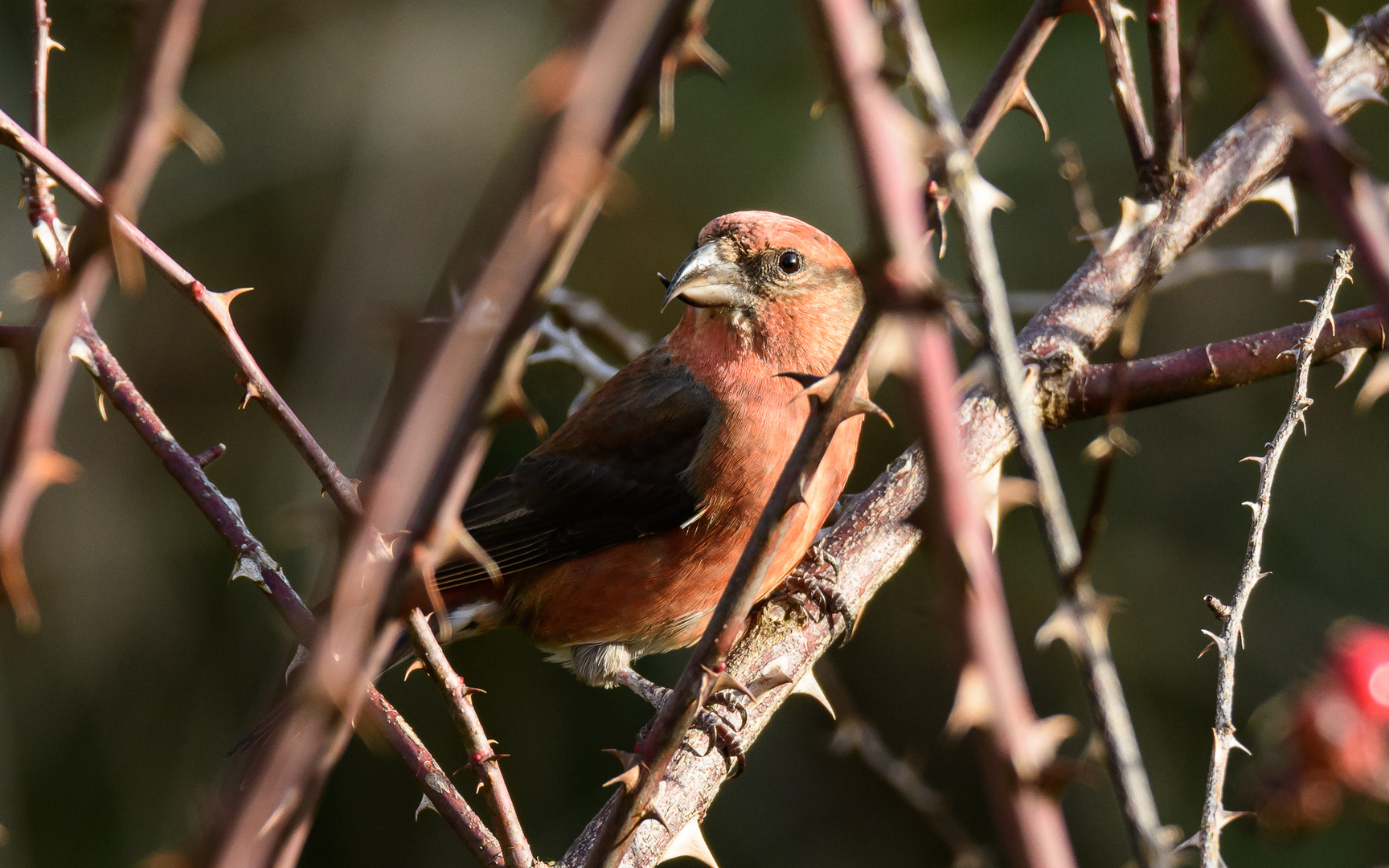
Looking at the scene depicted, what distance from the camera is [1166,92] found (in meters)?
2.49

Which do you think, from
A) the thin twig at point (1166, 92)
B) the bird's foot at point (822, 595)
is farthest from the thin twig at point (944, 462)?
the bird's foot at point (822, 595)

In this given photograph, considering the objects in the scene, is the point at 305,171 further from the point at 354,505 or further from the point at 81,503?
the point at 354,505

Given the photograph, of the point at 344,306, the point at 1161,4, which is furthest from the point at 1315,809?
the point at 344,306

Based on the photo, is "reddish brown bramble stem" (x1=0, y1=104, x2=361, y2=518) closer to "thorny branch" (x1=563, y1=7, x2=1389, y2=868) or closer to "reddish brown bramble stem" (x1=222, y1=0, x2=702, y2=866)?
"reddish brown bramble stem" (x1=222, y1=0, x2=702, y2=866)

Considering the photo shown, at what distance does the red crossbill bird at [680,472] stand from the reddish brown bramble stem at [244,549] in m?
1.24

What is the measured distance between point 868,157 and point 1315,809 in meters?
0.67

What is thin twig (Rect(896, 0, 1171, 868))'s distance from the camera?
70cm

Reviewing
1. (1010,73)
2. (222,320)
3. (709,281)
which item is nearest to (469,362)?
(1010,73)

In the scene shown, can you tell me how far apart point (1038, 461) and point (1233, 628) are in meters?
1.04

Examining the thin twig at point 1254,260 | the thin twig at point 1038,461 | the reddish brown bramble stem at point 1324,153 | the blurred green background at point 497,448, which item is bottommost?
the blurred green background at point 497,448

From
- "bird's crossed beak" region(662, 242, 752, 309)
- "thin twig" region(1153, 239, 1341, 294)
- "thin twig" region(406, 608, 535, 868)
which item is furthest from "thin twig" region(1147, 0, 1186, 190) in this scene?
"thin twig" region(406, 608, 535, 868)

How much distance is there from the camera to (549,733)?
19.0ft

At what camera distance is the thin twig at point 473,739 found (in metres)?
1.56

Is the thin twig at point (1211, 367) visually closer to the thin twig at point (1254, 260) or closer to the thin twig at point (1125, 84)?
the thin twig at point (1254, 260)
